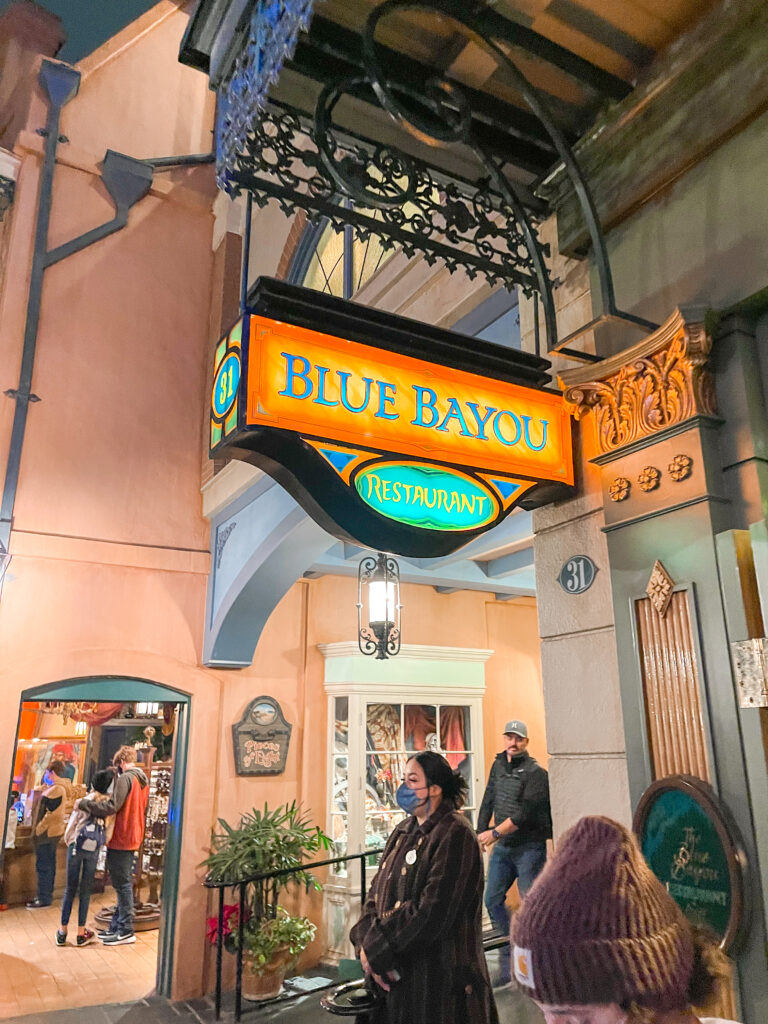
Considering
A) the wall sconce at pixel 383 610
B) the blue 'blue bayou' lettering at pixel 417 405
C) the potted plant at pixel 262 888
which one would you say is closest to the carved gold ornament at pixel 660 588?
the blue 'blue bayou' lettering at pixel 417 405

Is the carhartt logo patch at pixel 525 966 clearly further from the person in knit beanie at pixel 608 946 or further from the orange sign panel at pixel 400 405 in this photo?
the orange sign panel at pixel 400 405

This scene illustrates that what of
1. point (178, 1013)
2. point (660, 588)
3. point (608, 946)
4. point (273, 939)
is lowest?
point (178, 1013)

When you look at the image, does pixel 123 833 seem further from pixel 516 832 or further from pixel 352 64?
pixel 352 64

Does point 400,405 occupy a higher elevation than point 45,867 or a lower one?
higher

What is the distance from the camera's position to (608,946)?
88 centimetres

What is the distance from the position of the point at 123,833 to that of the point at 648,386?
6972 mm

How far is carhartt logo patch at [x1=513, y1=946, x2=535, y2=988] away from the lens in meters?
0.92

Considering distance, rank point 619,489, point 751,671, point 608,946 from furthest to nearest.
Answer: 1. point 619,489
2. point 751,671
3. point 608,946

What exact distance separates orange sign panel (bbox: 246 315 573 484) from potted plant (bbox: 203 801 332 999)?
4475 millimetres

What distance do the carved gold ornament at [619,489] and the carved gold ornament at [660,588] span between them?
27cm

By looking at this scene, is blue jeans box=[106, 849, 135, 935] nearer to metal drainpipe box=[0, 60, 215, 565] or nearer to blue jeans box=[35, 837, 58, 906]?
blue jeans box=[35, 837, 58, 906]

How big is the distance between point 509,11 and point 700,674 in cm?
215

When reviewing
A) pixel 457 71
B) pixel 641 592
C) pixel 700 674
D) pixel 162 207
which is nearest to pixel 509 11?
pixel 457 71

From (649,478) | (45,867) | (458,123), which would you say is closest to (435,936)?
(649,478)
